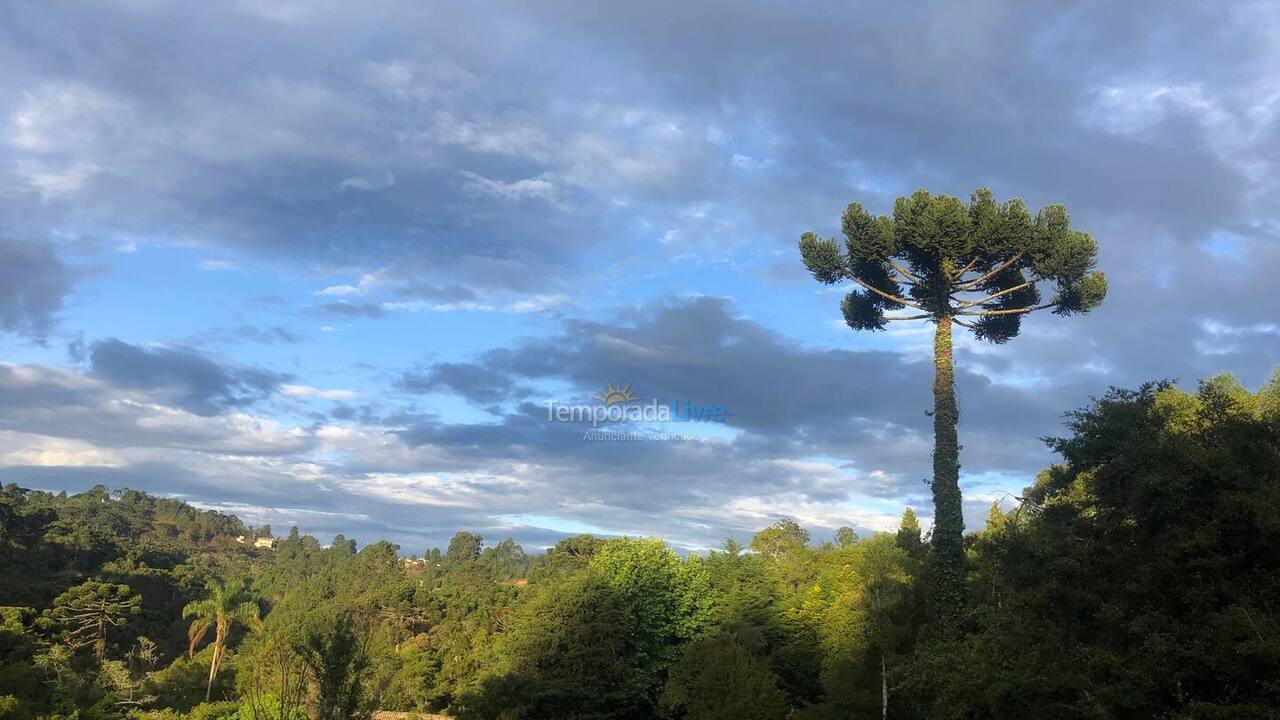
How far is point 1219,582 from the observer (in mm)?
18234

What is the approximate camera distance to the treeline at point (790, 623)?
18.2m

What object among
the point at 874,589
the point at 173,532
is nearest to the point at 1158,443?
the point at 874,589

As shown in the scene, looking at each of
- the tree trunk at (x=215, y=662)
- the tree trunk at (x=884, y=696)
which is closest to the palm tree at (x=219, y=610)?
the tree trunk at (x=215, y=662)

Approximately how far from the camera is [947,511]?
111 feet

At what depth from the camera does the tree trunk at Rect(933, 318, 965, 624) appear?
33.4m

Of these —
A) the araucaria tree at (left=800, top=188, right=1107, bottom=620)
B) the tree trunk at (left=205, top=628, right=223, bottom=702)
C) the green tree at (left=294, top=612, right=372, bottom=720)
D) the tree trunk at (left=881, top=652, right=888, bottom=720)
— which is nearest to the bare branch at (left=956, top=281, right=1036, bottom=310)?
the araucaria tree at (left=800, top=188, right=1107, bottom=620)

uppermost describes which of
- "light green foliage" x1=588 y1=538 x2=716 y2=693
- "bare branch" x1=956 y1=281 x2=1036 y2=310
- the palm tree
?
"bare branch" x1=956 y1=281 x2=1036 y2=310

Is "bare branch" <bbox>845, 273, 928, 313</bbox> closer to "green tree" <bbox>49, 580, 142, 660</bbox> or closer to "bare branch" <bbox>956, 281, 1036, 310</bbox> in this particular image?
"bare branch" <bbox>956, 281, 1036, 310</bbox>

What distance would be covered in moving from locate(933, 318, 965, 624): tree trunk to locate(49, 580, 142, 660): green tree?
57277 millimetres

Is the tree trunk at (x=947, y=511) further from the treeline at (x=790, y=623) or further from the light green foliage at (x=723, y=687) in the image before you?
the light green foliage at (x=723, y=687)

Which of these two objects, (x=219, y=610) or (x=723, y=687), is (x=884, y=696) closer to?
(x=723, y=687)

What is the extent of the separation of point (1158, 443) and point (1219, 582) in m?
3.50

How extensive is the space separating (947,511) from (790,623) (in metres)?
26.1

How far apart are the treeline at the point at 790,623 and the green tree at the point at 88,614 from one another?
189 millimetres
